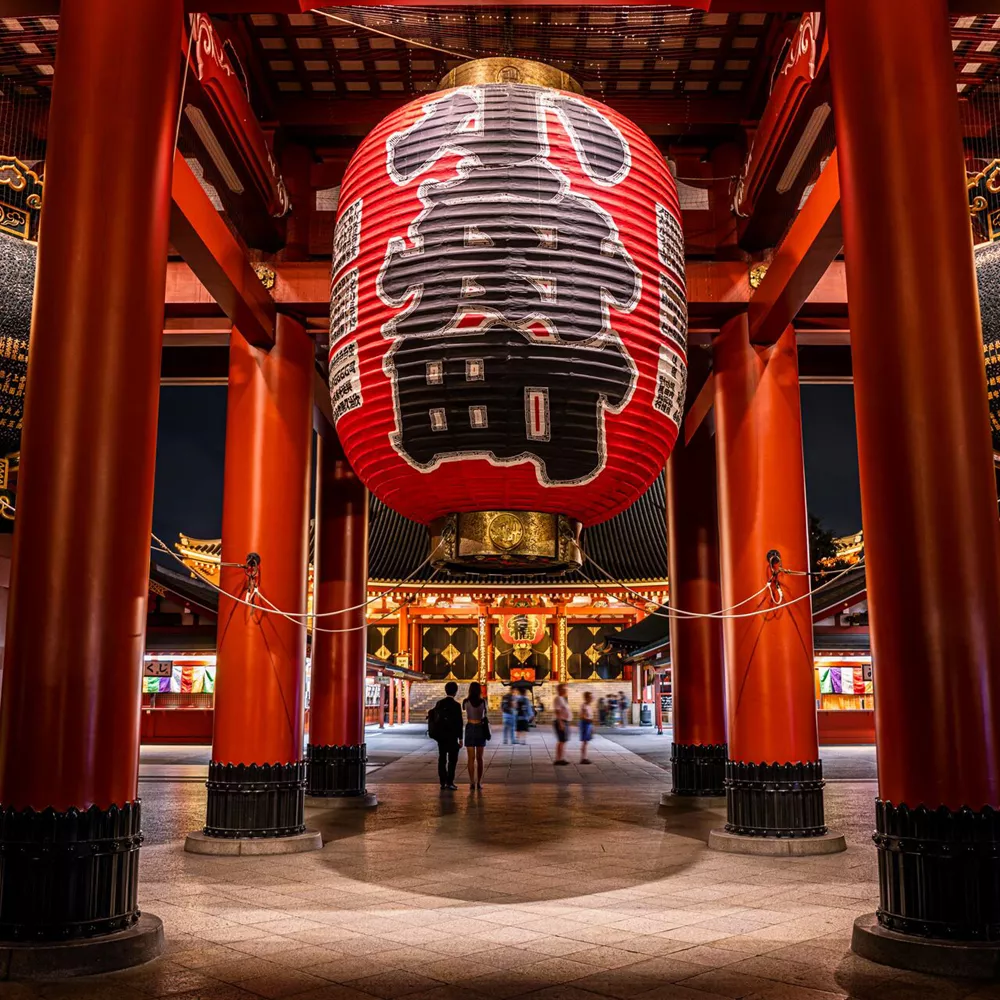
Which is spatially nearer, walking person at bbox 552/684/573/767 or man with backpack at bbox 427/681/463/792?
man with backpack at bbox 427/681/463/792

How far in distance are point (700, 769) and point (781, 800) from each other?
3444mm

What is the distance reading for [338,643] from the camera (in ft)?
37.1

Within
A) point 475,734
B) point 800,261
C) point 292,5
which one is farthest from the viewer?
point 475,734

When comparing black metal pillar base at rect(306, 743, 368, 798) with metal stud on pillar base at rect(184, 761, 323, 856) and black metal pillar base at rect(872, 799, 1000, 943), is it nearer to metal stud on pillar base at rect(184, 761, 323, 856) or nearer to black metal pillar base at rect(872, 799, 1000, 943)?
metal stud on pillar base at rect(184, 761, 323, 856)

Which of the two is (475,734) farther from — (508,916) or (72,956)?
(72,956)

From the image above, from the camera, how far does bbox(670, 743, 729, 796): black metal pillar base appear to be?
1053cm

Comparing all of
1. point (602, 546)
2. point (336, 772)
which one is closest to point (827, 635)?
point (336, 772)

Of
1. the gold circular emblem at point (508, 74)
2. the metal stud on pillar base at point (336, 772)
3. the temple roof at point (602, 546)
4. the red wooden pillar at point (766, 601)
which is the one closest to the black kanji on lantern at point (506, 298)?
the gold circular emblem at point (508, 74)

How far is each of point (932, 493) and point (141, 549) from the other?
11.6 feet

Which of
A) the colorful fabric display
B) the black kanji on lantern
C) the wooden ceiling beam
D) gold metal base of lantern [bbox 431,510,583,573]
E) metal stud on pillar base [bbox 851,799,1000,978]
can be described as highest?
the wooden ceiling beam

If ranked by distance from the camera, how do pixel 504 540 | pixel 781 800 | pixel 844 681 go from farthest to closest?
pixel 844 681 → pixel 781 800 → pixel 504 540

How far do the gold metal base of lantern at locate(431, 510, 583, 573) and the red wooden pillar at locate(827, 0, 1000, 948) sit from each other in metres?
1.42

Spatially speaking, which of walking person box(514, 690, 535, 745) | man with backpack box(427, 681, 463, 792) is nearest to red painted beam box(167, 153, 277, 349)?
man with backpack box(427, 681, 463, 792)

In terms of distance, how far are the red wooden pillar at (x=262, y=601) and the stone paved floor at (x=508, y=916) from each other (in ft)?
1.88
